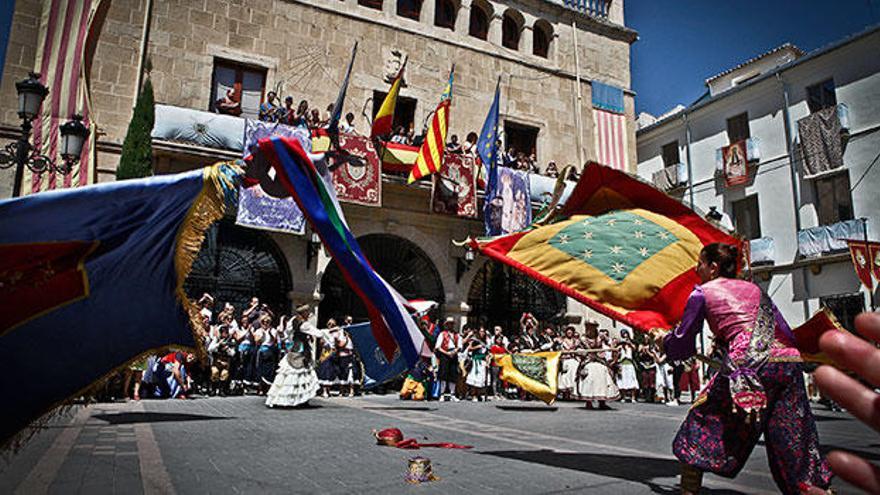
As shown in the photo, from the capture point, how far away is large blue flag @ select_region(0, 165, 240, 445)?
115 inches

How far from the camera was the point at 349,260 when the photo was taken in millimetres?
4180

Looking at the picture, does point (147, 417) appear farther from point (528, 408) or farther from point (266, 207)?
point (528, 408)

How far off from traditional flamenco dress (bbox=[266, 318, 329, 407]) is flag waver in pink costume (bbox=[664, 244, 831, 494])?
7.39 meters

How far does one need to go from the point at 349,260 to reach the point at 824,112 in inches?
878

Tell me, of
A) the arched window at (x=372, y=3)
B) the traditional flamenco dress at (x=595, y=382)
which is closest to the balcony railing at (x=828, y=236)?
the traditional flamenco dress at (x=595, y=382)

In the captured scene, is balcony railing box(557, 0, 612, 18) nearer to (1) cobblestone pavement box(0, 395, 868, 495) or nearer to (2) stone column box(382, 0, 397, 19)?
(2) stone column box(382, 0, 397, 19)

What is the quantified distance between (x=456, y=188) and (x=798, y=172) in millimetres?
14378

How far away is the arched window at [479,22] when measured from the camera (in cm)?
1942

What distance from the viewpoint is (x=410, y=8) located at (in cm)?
1838

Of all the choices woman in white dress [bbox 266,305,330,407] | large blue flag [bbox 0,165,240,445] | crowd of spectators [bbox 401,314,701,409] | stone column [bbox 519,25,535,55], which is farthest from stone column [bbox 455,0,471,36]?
large blue flag [bbox 0,165,240,445]

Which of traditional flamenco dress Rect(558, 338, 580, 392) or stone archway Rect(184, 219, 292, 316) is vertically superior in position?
stone archway Rect(184, 219, 292, 316)

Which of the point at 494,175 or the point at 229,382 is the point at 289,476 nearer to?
the point at 229,382

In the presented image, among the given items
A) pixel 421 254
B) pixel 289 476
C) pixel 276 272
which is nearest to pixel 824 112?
pixel 421 254

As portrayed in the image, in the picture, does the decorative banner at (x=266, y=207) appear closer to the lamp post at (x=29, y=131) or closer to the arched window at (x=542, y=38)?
the lamp post at (x=29, y=131)
